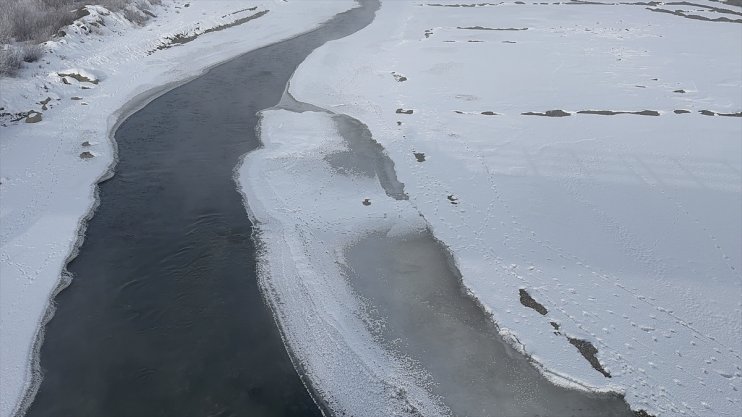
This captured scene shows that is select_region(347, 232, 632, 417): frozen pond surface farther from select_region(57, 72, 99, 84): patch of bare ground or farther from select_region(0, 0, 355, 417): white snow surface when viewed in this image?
select_region(57, 72, 99, 84): patch of bare ground

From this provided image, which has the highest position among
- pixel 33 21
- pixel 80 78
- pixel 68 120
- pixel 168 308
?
pixel 33 21

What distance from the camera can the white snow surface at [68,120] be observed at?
8492mm

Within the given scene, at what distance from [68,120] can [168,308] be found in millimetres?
9544

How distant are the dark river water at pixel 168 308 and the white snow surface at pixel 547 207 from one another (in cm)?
58

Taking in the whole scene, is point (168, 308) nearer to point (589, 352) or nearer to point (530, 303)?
point (530, 303)

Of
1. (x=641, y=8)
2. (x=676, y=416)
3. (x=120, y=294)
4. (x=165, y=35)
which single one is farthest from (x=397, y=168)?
(x=641, y=8)

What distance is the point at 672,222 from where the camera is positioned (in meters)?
10.3

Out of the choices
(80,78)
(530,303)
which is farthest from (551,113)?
(80,78)

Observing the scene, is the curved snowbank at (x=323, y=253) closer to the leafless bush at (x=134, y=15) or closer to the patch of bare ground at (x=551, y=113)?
the patch of bare ground at (x=551, y=113)

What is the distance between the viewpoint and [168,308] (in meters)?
8.37

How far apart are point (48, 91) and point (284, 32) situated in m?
13.2

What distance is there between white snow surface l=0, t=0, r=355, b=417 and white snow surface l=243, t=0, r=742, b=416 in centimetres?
376

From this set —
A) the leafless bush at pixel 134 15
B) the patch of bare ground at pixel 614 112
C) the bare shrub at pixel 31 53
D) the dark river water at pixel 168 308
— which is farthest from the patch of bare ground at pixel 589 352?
the leafless bush at pixel 134 15

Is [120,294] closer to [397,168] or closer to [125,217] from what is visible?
[125,217]
